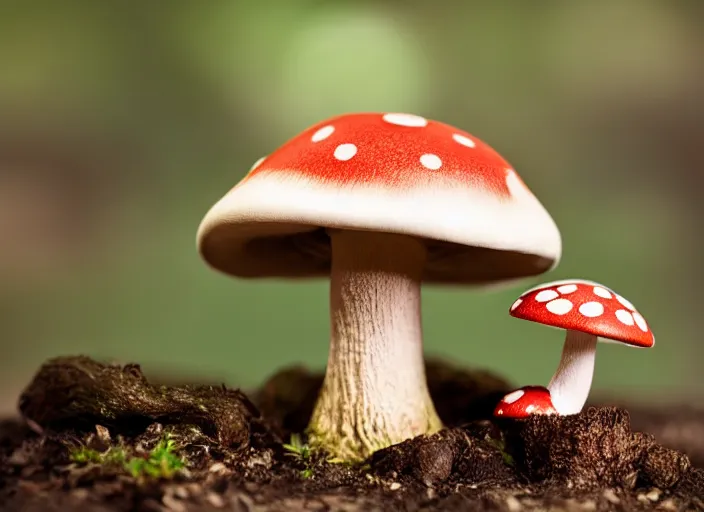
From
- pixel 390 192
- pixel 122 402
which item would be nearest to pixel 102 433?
pixel 122 402

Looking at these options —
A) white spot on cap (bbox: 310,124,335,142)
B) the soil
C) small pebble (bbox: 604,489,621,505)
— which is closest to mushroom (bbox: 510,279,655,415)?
the soil

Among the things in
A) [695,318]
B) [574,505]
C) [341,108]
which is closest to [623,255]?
[695,318]

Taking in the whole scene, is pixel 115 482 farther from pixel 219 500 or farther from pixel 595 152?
pixel 595 152

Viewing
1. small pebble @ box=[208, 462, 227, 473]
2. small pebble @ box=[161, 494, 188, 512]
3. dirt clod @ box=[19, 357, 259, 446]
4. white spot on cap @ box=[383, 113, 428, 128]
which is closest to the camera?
small pebble @ box=[161, 494, 188, 512]

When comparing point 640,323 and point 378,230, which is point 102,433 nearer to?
point 378,230

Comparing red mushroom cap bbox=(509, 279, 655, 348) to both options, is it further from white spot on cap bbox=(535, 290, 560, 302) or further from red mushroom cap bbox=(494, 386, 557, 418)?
red mushroom cap bbox=(494, 386, 557, 418)
